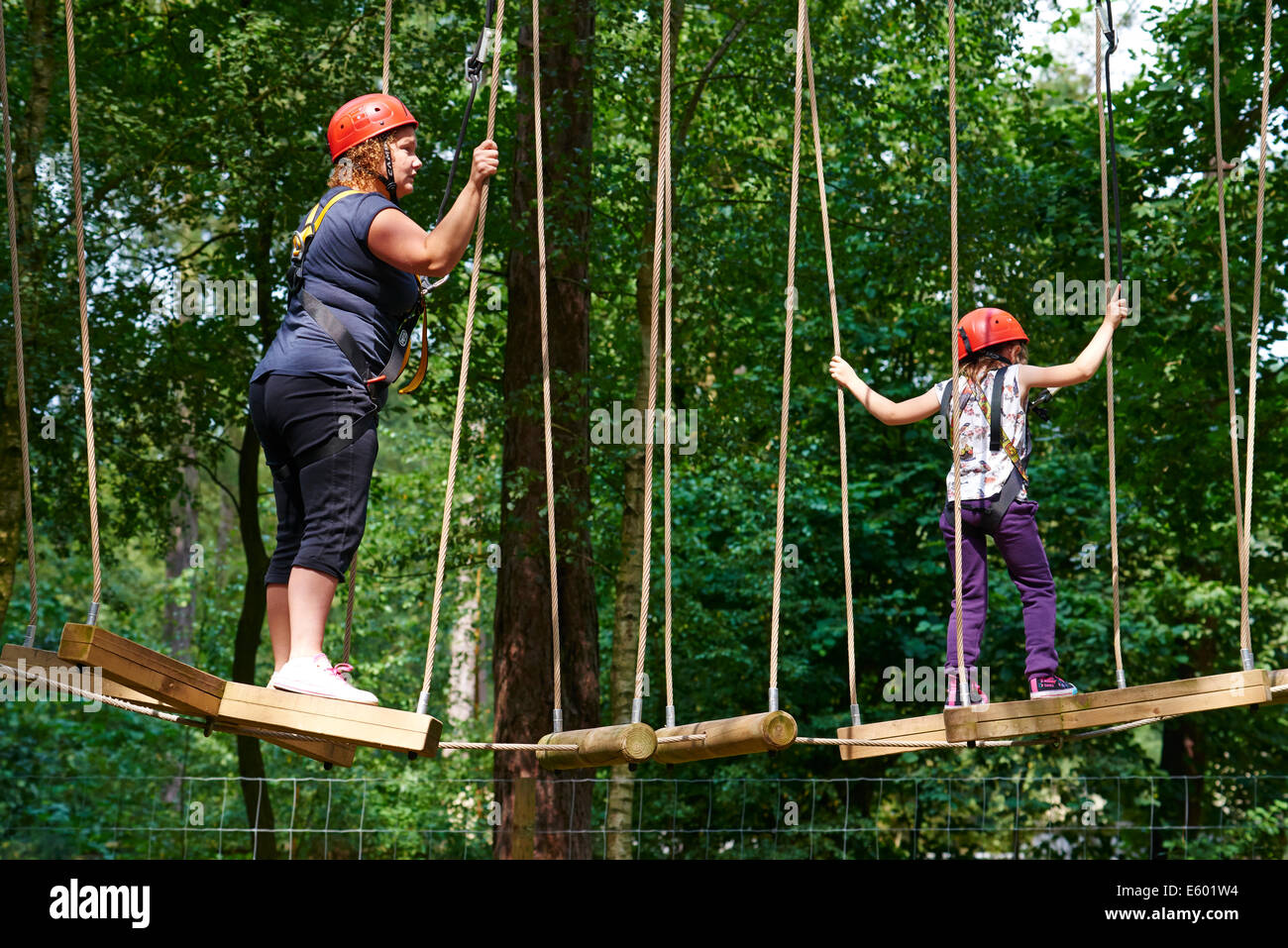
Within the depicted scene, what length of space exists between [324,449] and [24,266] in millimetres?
6127

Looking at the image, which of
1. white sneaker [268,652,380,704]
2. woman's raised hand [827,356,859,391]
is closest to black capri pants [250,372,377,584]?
white sneaker [268,652,380,704]

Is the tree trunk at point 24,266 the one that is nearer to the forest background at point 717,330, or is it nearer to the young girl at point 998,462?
the forest background at point 717,330

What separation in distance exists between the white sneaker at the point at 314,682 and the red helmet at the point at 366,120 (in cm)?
128

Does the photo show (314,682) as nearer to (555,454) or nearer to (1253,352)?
(1253,352)

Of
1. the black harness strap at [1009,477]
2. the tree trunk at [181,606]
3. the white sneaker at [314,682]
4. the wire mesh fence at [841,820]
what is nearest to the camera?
the white sneaker at [314,682]

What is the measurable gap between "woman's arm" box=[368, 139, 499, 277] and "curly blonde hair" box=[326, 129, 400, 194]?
0.22 metres

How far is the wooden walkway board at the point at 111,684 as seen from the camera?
3266mm

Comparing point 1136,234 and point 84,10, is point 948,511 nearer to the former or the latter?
point 1136,234

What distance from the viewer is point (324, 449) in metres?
3.33

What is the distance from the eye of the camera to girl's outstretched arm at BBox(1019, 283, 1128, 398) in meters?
4.11

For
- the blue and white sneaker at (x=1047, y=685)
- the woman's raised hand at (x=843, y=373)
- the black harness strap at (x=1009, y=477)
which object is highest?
the woman's raised hand at (x=843, y=373)

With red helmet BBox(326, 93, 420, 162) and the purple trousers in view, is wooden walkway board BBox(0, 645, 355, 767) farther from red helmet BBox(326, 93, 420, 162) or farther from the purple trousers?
the purple trousers

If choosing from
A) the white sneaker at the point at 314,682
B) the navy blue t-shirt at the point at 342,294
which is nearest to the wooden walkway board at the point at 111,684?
the white sneaker at the point at 314,682
